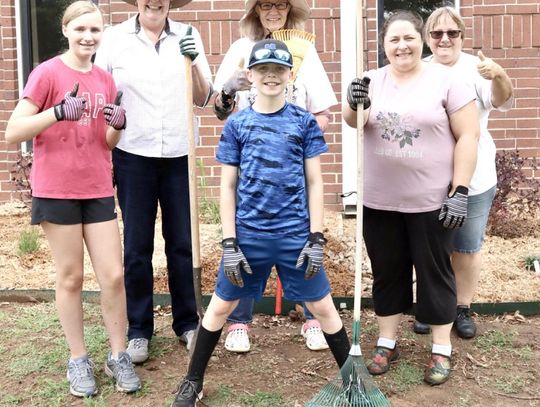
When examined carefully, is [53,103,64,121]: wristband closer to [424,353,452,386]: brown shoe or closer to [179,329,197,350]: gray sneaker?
[179,329,197,350]: gray sneaker

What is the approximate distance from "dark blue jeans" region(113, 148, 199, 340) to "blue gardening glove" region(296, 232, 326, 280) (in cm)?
108

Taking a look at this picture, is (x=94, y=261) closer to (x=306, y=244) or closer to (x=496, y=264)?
(x=306, y=244)

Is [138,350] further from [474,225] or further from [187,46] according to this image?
[474,225]

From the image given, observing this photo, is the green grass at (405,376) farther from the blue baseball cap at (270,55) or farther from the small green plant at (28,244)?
the small green plant at (28,244)

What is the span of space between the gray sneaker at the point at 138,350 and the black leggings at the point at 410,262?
1.40m

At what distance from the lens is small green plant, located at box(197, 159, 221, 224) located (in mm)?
6844

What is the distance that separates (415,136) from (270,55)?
35.0 inches

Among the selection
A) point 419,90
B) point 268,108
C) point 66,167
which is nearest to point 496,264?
point 419,90

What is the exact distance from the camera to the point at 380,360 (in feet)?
13.0

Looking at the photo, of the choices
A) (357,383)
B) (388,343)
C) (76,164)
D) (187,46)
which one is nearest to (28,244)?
(76,164)

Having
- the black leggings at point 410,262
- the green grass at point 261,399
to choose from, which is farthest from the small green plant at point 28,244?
the black leggings at point 410,262

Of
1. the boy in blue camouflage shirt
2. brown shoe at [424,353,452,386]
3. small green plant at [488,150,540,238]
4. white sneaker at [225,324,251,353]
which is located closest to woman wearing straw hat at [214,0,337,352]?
white sneaker at [225,324,251,353]

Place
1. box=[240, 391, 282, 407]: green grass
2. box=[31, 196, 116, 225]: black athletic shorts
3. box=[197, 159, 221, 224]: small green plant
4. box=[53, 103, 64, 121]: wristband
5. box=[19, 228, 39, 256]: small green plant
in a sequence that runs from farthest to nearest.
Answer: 1. box=[197, 159, 221, 224]: small green plant
2. box=[19, 228, 39, 256]: small green plant
3. box=[240, 391, 282, 407]: green grass
4. box=[31, 196, 116, 225]: black athletic shorts
5. box=[53, 103, 64, 121]: wristband

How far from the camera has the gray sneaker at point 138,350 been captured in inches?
161
